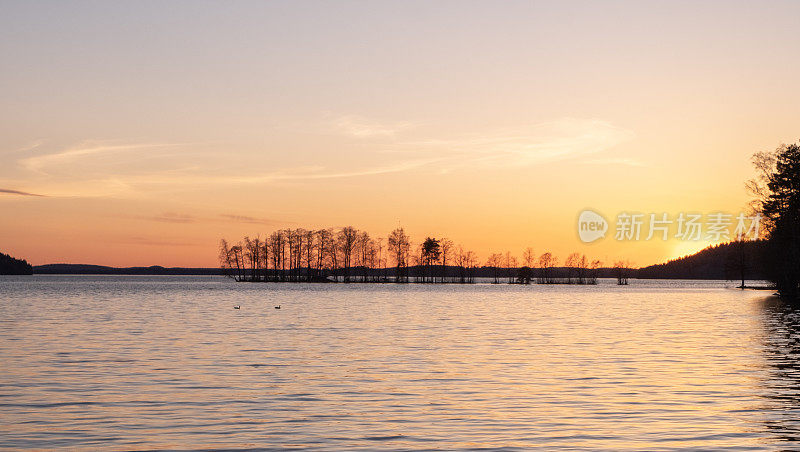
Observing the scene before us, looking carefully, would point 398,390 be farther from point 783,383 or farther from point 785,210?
point 785,210

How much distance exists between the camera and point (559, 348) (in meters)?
46.3

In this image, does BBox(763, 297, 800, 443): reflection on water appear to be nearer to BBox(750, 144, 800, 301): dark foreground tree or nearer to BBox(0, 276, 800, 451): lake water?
BBox(0, 276, 800, 451): lake water

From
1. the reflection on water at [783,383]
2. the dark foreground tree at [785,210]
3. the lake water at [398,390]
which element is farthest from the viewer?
the dark foreground tree at [785,210]

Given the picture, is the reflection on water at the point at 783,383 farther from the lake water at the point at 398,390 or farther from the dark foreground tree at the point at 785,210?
the dark foreground tree at the point at 785,210

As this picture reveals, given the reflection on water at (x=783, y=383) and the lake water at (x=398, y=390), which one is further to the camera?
the reflection on water at (x=783, y=383)

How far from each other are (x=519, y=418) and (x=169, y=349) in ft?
88.5

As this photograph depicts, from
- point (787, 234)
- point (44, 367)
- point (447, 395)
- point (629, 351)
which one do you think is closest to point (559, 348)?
point (629, 351)

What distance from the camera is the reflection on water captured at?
22.2 m

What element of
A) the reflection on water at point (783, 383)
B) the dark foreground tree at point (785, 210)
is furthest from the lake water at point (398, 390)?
the dark foreground tree at point (785, 210)

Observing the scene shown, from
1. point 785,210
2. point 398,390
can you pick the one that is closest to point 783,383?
point 398,390

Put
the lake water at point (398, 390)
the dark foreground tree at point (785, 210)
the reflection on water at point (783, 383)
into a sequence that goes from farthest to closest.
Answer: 1. the dark foreground tree at point (785, 210)
2. the reflection on water at point (783, 383)
3. the lake water at point (398, 390)

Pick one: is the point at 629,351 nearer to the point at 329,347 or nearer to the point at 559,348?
the point at 559,348

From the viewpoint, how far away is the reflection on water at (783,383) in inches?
874

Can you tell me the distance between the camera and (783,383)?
31344 mm
